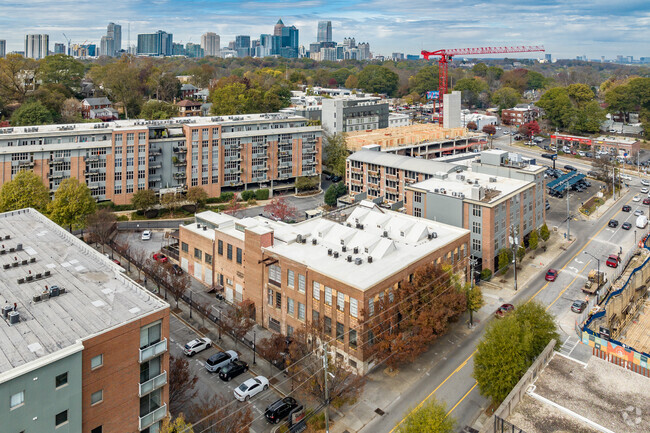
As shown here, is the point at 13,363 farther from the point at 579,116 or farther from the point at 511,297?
the point at 579,116

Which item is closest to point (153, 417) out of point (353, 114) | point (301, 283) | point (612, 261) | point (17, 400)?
point (17, 400)

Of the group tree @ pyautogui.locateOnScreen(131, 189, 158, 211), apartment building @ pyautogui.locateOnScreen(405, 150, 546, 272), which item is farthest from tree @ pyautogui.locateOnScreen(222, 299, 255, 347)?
tree @ pyautogui.locateOnScreen(131, 189, 158, 211)

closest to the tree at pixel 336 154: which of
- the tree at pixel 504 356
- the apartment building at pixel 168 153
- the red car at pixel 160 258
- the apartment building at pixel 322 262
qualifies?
the apartment building at pixel 168 153

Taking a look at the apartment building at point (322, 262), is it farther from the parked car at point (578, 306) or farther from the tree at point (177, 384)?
the parked car at point (578, 306)

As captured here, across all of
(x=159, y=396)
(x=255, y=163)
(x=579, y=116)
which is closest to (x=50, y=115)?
(x=255, y=163)

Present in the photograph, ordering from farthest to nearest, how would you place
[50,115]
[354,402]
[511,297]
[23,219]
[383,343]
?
1. [50,115]
2. [511,297]
3. [23,219]
4. [383,343]
5. [354,402]
